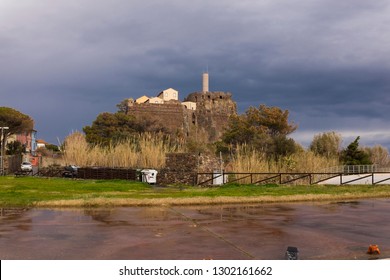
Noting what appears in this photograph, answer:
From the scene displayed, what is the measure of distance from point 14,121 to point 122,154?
133 ft

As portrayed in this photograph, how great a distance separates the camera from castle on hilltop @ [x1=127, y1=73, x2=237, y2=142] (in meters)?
93.5

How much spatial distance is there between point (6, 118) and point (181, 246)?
64800mm

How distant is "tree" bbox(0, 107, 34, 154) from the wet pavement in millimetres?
56753

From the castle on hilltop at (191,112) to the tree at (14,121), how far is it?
58.2 ft

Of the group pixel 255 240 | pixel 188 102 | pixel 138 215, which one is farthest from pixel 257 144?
pixel 188 102

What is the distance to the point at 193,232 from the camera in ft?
34.2

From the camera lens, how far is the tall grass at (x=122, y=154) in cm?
3173

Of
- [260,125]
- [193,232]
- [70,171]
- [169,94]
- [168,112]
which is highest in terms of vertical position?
[169,94]

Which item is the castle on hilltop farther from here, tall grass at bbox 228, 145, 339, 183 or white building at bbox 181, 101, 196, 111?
tall grass at bbox 228, 145, 339, 183

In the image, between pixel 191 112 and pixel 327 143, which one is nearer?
pixel 327 143

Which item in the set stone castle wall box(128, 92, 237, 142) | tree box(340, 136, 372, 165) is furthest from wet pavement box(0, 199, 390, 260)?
stone castle wall box(128, 92, 237, 142)

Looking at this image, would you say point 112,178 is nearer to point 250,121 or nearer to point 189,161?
point 189,161

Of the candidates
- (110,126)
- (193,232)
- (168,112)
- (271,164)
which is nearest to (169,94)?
(168,112)

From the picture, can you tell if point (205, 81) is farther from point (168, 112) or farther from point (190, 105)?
point (168, 112)
